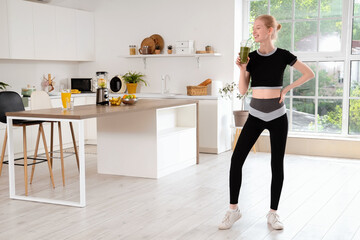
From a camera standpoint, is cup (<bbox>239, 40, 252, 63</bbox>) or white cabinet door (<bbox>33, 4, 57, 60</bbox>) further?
white cabinet door (<bbox>33, 4, 57, 60</bbox>)

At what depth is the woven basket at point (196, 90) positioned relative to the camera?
6216mm

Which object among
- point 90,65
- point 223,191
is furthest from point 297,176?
point 90,65

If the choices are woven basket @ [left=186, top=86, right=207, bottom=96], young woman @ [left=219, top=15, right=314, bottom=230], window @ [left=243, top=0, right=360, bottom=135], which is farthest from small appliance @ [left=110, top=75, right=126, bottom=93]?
young woman @ [left=219, top=15, right=314, bottom=230]

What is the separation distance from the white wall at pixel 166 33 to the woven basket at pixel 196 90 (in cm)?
37

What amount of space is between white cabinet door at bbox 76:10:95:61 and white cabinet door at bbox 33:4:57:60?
0.52m

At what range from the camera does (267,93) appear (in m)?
3.09

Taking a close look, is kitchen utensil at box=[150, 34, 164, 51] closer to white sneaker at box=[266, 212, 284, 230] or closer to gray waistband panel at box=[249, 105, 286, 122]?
gray waistband panel at box=[249, 105, 286, 122]

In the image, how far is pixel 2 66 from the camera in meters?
6.26

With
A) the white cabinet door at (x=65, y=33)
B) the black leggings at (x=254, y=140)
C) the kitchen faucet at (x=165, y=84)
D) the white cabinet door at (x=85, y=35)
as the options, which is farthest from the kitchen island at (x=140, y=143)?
the white cabinet door at (x=85, y=35)

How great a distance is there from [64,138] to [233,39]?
8.75 feet

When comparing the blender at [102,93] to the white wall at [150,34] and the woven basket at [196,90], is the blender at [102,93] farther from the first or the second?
the white wall at [150,34]

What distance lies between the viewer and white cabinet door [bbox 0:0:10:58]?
5.82m

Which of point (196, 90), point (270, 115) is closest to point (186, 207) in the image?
point (270, 115)

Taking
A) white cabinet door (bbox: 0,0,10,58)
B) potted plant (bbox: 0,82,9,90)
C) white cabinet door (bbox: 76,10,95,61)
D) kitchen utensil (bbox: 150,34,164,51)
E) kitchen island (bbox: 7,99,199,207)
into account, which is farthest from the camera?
white cabinet door (bbox: 76,10,95,61)
